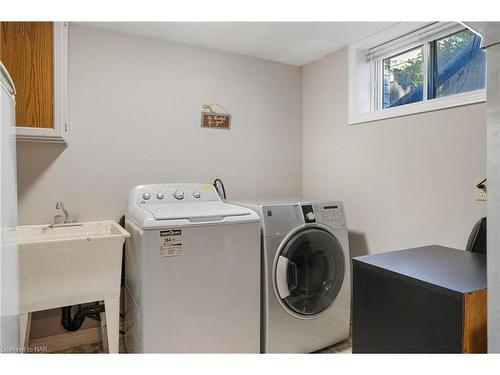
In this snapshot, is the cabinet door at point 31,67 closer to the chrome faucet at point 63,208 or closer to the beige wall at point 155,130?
the beige wall at point 155,130

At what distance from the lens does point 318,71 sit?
2871mm

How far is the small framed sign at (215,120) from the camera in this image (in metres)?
2.61

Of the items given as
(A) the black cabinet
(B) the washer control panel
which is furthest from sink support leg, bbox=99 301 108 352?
(A) the black cabinet

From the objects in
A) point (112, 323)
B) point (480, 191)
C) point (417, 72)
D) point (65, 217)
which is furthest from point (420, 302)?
point (65, 217)

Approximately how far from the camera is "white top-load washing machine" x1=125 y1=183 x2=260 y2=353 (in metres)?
1.65

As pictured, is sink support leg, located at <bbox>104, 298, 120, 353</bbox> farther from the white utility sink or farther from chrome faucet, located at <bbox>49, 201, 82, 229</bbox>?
chrome faucet, located at <bbox>49, 201, 82, 229</bbox>

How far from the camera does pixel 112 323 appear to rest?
1.80 m

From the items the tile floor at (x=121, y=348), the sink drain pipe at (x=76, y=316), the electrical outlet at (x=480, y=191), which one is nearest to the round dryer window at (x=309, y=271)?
the tile floor at (x=121, y=348)

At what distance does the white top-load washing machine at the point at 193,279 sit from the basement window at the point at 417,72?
51.3 inches

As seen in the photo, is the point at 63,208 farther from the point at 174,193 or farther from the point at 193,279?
the point at 193,279

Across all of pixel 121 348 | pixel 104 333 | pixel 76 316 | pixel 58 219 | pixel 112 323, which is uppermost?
pixel 58 219

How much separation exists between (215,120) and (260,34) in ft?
2.45
